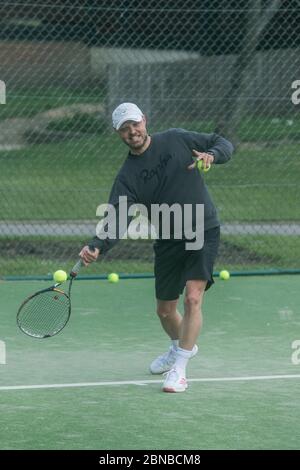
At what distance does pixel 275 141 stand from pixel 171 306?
5.24 meters

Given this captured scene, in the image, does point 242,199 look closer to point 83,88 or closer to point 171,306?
point 83,88

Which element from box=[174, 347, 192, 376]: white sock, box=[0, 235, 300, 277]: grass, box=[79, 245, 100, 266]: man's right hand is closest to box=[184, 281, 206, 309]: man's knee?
box=[174, 347, 192, 376]: white sock

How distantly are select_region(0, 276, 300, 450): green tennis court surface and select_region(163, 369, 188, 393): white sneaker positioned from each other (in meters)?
0.05

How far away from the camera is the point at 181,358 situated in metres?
7.09

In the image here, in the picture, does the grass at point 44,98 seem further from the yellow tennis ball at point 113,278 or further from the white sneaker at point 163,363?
the white sneaker at point 163,363

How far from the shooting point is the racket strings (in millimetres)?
7086

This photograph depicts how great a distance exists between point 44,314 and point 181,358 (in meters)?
0.80

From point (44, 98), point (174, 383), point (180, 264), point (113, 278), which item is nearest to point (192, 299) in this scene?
point (180, 264)

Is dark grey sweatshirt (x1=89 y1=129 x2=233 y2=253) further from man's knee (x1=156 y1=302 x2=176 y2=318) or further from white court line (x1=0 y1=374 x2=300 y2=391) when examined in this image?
white court line (x1=0 y1=374 x2=300 y2=391)

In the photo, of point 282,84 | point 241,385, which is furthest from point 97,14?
point 241,385

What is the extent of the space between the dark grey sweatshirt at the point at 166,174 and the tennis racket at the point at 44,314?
0.43 metres
